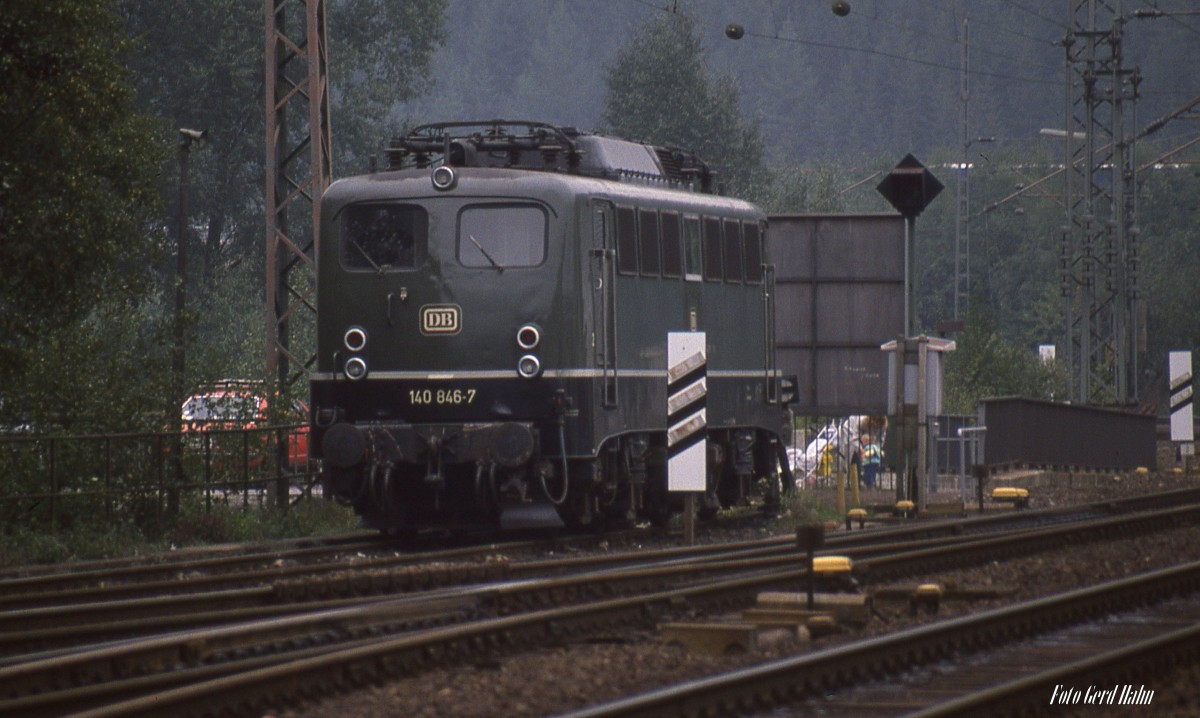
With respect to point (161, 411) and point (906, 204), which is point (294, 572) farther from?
point (906, 204)

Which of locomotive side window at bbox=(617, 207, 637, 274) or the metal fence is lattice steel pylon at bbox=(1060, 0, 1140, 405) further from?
locomotive side window at bbox=(617, 207, 637, 274)

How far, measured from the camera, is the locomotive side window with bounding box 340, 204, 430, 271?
18.3 meters

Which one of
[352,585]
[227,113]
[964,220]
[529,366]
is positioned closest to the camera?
[352,585]

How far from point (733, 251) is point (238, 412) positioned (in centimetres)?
602

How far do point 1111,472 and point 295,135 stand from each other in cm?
4427

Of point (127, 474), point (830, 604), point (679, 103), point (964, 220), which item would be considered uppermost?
point (679, 103)

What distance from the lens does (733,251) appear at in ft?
70.2

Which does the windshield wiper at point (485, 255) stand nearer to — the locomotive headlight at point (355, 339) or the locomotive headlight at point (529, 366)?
the locomotive headlight at point (529, 366)

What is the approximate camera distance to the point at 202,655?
10.0 metres

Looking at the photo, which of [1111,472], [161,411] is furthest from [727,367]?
[1111,472]

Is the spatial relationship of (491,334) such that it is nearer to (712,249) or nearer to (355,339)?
(355,339)

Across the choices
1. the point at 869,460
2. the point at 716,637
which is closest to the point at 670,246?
the point at 716,637

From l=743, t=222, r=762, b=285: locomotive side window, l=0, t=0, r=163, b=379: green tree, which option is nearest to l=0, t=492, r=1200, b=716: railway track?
l=743, t=222, r=762, b=285: locomotive side window

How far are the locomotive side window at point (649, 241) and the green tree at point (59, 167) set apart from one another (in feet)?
19.5
